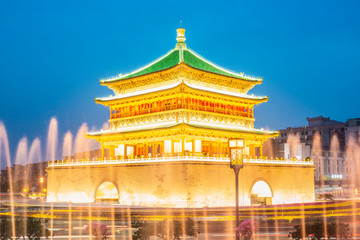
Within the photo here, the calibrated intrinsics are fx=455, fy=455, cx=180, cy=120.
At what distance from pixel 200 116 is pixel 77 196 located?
15.8m

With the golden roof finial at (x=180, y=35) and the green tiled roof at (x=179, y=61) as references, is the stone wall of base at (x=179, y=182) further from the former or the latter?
the golden roof finial at (x=180, y=35)

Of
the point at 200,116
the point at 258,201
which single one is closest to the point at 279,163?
the point at 258,201

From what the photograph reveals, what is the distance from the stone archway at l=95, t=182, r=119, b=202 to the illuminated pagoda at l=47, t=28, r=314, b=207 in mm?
108

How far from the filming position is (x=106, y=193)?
161ft

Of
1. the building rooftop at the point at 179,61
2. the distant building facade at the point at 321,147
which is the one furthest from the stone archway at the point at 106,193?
the distant building facade at the point at 321,147

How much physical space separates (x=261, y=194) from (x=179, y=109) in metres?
12.8

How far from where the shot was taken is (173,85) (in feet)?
152

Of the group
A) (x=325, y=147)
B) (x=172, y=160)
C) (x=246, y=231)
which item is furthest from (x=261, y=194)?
(x=325, y=147)

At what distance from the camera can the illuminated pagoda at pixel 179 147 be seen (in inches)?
1624

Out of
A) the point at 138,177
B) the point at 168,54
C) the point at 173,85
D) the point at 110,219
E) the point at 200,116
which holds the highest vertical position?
the point at 168,54

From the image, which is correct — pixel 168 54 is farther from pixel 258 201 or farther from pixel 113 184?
pixel 258 201

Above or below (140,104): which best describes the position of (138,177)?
below

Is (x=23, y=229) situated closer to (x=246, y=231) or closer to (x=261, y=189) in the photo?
(x=246, y=231)

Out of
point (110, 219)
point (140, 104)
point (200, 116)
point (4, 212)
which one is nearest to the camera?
point (110, 219)
